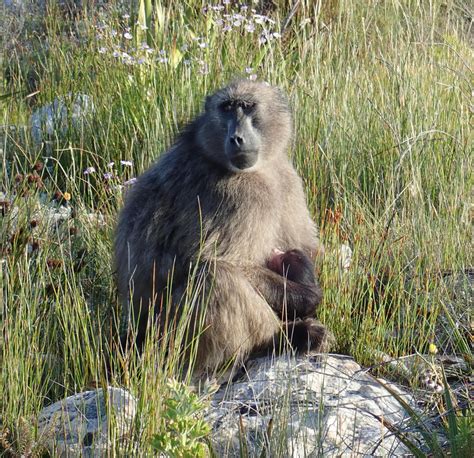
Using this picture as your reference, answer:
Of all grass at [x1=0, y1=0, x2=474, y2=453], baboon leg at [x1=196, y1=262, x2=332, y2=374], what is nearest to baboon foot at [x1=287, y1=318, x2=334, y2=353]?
baboon leg at [x1=196, y1=262, x2=332, y2=374]

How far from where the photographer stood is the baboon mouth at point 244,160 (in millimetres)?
3871

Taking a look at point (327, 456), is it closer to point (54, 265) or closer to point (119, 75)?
point (54, 265)

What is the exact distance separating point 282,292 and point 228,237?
34 cm

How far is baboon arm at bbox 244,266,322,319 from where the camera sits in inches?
149

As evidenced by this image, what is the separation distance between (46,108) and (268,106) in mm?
3110

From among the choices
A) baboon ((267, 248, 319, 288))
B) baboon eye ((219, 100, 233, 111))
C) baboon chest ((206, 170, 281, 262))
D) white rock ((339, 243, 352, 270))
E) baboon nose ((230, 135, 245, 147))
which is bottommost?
white rock ((339, 243, 352, 270))

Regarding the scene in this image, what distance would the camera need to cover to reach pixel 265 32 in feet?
21.1

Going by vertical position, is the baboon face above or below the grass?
Result: above

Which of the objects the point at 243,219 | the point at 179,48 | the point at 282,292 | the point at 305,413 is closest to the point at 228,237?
the point at 243,219

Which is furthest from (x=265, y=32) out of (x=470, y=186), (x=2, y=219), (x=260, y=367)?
(x=260, y=367)

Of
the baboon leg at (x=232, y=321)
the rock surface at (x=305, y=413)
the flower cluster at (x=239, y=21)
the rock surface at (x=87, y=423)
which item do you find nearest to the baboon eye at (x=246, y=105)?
the baboon leg at (x=232, y=321)

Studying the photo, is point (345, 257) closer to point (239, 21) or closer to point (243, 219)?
point (243, 219)

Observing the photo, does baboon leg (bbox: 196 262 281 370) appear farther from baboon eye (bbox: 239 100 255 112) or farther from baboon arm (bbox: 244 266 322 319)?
baboon eye (bbox: 239 100 255 112)

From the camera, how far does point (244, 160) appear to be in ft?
12.8
